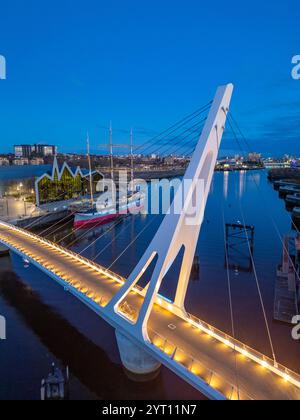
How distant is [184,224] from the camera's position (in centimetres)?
1154

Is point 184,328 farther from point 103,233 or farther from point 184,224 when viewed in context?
point 103,233

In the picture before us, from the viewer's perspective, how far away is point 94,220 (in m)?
39.2

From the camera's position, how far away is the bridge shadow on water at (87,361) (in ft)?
34.9

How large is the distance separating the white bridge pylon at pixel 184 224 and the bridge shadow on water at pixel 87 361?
2642 mm

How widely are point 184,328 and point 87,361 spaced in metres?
4.87

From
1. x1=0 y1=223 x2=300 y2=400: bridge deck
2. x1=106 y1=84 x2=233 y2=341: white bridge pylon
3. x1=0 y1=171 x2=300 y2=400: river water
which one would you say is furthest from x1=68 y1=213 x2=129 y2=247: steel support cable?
x1=106 y1=84 x2=233 y2=341: white bridge pylon

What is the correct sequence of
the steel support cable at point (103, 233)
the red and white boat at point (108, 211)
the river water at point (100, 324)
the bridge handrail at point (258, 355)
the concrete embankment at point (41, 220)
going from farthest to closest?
the red and white boat at point (108, 211)
the concrete embankment at point (41, 220)
the steel support cable at point (103, 233)
the river water at point (100, 324)
the bridge handrail at point (258, 355)

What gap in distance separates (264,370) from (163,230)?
544 cm

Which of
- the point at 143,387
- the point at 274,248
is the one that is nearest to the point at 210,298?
the point at 143,387

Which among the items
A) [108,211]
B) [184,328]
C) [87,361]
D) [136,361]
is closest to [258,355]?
[184,328]

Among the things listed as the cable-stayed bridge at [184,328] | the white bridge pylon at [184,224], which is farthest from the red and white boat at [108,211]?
the white bridge pylon at [184,224]

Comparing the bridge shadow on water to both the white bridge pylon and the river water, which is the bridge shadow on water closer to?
the river water

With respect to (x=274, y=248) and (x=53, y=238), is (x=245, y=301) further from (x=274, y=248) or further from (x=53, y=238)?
(x=53, y=238)

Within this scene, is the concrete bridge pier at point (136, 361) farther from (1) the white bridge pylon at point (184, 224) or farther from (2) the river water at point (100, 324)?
(1) the white bridge pylon at point (184, 224)
